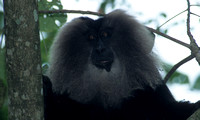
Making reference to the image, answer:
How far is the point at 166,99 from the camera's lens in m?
3.70

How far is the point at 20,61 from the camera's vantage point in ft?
8.03

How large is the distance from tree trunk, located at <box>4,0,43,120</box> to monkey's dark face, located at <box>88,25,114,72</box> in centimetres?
106

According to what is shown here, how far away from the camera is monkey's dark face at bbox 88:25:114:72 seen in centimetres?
341

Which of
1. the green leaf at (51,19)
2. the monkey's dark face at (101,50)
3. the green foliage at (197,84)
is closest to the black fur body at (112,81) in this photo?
the monkey's dark face at (101,50)

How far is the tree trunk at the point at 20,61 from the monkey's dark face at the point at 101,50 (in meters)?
1.06

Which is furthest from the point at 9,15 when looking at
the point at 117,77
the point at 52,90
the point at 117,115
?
the point at 117,115

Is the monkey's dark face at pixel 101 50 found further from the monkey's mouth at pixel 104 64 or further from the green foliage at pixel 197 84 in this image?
the green foliage at pixel 197 84

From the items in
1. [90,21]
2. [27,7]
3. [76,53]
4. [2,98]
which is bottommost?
[2,98]

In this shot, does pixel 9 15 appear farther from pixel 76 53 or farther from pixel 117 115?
pixel 117 115

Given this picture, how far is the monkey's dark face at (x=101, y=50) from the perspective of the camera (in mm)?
3414

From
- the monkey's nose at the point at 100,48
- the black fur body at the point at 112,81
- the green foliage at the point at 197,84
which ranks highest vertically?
the monkey's nose at the point at 100,48

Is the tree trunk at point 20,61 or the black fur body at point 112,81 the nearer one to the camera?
the tree trunk at point 20,61

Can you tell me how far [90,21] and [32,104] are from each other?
161 cm

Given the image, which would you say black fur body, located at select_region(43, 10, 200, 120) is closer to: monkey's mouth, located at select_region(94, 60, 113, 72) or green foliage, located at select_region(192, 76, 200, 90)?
monkey's mouth, located at select_region(94, 60, 113, 72)
